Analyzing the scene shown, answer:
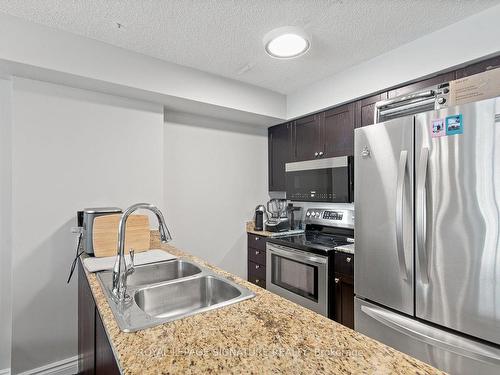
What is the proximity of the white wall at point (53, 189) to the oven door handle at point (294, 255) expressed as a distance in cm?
148

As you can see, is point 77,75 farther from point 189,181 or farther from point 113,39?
point 189,181

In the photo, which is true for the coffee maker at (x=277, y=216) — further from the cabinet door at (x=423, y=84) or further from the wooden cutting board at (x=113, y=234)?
the cabinet door at (x=423, y=84)

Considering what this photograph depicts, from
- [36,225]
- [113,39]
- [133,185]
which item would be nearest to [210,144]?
[133,185]

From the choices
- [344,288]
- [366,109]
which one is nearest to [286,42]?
[366,109]

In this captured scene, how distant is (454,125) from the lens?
4.56ft

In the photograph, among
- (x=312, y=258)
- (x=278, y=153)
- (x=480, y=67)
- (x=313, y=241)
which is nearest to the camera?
(x=480, y=67)

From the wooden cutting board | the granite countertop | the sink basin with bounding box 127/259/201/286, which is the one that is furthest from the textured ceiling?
the granite countertop

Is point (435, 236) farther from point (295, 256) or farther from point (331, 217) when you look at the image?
point (331, 217)

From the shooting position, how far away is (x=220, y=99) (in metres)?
2.63

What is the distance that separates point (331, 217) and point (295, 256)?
2.19ft

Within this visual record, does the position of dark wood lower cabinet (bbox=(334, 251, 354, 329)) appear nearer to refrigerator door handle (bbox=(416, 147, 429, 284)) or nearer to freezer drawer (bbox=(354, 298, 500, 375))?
freezer drawer (bbox=(354, 298, 500, 375))

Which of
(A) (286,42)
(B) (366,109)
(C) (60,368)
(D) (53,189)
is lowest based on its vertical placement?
(C) (60,368)

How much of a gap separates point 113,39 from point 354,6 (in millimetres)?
1664

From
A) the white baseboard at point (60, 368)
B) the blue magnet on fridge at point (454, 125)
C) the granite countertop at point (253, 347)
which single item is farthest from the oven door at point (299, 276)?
the white baseboard at point (60, 368)
